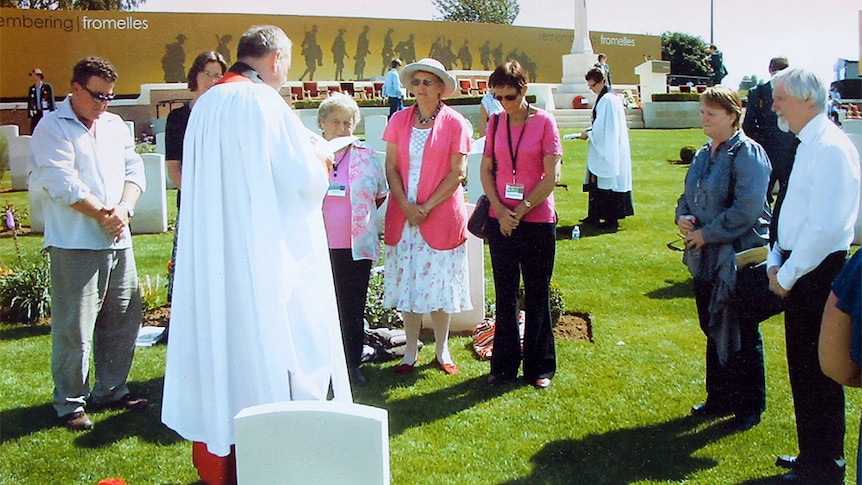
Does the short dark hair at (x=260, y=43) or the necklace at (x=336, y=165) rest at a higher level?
the short dark hair at (x=260, y=43)

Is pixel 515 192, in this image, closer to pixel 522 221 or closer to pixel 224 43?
pixel 522 221

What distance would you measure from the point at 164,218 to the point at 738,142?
8.27 meters

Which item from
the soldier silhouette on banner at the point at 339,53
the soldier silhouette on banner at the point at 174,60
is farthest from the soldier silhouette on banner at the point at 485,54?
the soldier silhouette on banner at the point at 174,60

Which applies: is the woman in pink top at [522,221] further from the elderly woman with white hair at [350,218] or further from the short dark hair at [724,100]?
the short dark hair at [724,100]

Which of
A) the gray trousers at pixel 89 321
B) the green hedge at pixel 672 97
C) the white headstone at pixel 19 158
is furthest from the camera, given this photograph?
the green hedge at pixel 672 97

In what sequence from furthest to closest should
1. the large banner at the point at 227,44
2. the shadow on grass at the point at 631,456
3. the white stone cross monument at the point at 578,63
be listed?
the large banner at the point at 227,44 → the white stone cross monument at the point at 578,63 → the shadow on grass at the point at 631,456

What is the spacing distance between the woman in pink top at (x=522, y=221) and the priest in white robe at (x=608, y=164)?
519 cm

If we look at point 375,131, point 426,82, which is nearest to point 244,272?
point 426,82

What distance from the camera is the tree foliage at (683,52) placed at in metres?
61.9

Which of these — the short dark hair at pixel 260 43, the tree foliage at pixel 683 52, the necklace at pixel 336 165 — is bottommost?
the necklace at pixel 336 165

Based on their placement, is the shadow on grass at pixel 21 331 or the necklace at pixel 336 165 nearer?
the necklace at pixel 336 165

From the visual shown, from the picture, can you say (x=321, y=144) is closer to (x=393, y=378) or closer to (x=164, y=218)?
(x=393, y=378)

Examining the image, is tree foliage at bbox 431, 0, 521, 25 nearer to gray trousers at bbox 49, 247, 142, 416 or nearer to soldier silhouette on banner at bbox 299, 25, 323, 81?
soldier silhouette on banner at bbox 299, 25, 323, 81

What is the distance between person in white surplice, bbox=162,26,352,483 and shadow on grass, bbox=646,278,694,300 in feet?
14.7
